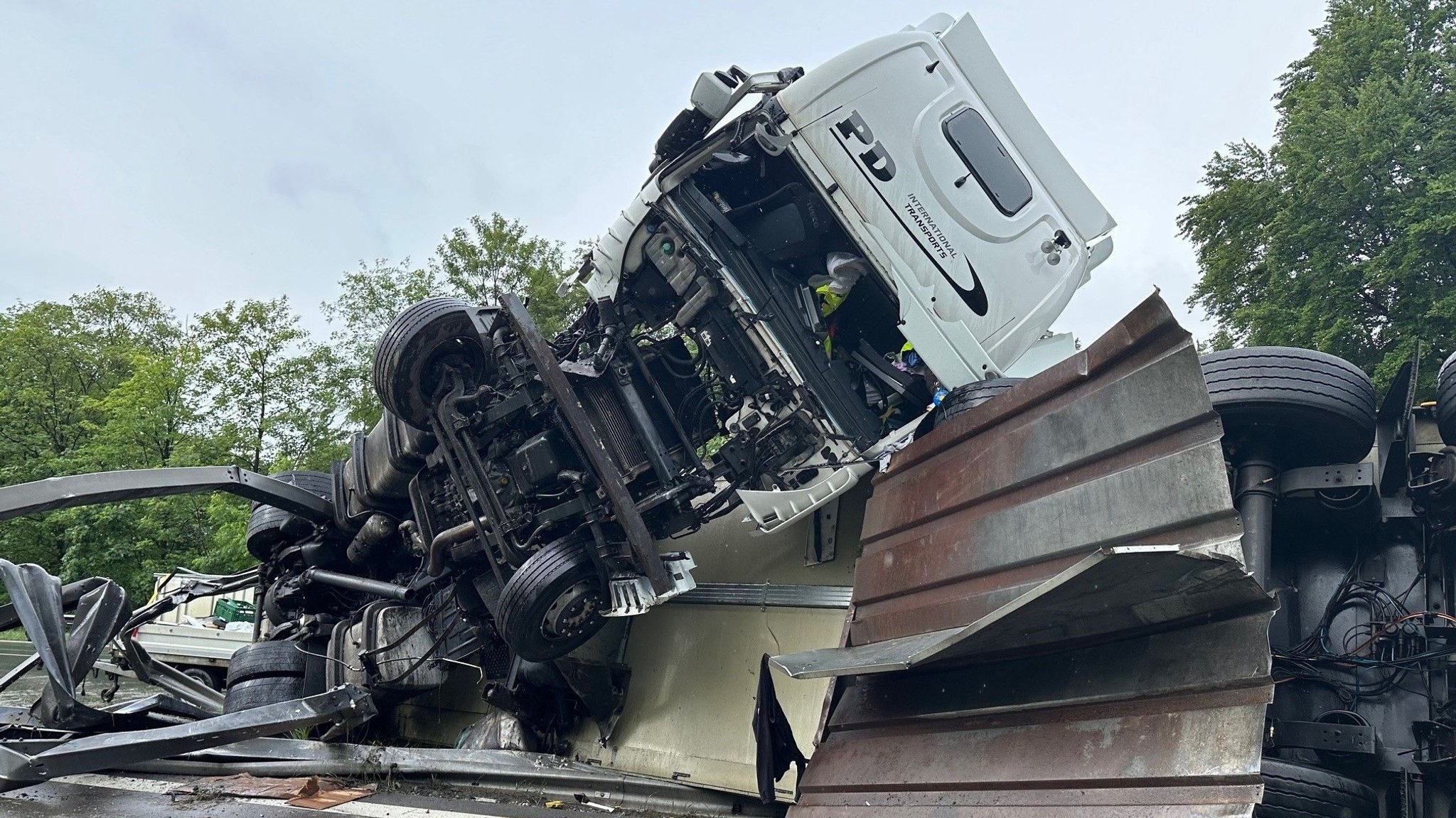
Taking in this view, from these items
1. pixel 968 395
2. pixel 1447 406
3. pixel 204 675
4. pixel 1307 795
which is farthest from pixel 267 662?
pixel 1447 406

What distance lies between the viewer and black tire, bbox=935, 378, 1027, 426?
3783 millimetres

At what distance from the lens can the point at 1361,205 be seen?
495 inches

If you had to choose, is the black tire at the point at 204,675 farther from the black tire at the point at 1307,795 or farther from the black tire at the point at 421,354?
the black tire at the point at 1307,795

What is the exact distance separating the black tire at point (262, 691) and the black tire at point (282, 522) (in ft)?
4.08

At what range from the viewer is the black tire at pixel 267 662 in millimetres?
5137

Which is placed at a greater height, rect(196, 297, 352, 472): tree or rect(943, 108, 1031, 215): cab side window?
rect(196, 297, 352, 472): tree

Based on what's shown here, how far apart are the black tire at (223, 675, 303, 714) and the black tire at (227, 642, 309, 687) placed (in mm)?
24

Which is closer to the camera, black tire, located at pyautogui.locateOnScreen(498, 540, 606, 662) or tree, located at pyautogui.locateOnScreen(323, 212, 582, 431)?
black tire, located at pyautogui.locateOnScreen(498, 540, 606, 662)

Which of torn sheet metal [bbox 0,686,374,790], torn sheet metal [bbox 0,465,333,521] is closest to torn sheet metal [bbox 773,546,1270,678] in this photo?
torn sheet metal [bbox 0,686,374,790]

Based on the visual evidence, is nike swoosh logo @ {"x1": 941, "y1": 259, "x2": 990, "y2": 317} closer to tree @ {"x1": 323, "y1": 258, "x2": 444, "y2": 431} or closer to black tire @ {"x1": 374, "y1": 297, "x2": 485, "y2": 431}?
black tire @ {"x1": 374, "y1": 297, "x2": 485, "y2": 431}

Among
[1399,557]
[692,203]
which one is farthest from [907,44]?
[1399,557]

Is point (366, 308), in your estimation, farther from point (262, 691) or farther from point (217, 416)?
point (262, 691)

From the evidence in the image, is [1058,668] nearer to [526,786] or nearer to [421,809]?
[421,809]

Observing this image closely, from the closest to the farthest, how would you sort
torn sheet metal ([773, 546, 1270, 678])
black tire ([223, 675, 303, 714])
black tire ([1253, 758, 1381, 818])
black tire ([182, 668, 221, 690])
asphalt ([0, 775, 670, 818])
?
torn sheet metal ([773, 546, 1270, 678]), black tire ([1253, 758, 1381, 818]), asphalt ([0, 775, 670, 818]), black tire ([223, 675, 303, 714]), black tire ([182, 668, 221, 690])
